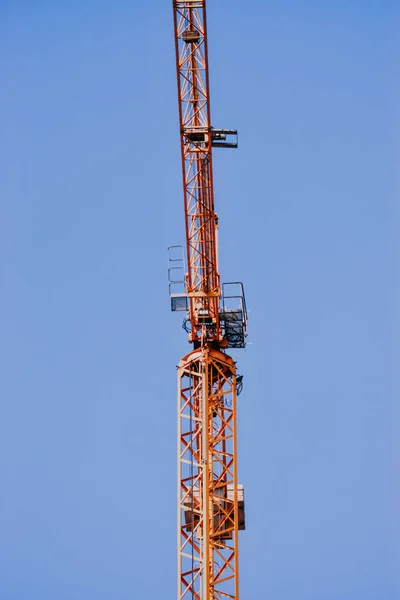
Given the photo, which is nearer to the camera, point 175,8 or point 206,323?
point 175,8

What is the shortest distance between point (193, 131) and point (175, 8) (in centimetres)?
573

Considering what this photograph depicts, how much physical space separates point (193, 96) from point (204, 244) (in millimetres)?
7088

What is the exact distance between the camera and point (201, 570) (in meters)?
65.9

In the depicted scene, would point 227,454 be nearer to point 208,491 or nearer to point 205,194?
point 208,491

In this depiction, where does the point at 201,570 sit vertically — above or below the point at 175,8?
below

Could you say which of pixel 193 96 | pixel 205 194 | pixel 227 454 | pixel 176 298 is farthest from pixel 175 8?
pixel 227 454

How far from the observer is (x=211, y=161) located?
218 ft

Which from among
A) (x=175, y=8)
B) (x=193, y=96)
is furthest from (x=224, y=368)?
(x=175, y=8)

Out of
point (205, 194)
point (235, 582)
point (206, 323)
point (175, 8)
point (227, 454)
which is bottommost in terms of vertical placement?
point (235, 582)

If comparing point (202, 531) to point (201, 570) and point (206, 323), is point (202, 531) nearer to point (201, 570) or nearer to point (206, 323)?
point (201, 570)

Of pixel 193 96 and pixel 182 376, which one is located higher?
pixel 193 96

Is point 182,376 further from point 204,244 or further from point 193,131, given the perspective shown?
point 193,131

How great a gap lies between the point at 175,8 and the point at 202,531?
2439cm

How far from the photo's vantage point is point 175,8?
210ft
